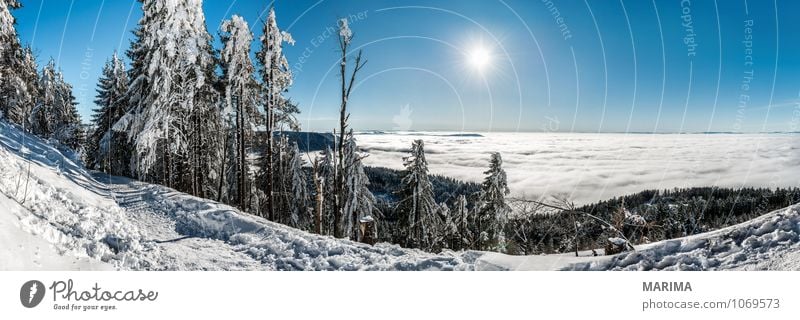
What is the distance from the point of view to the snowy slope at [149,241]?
489 centimetres

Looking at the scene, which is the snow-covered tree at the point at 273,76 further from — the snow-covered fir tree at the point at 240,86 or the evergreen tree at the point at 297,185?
the evergreen tree at the point at 297,185

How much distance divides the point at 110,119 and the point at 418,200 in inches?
644

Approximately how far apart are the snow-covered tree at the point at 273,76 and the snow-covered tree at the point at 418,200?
8.67 m

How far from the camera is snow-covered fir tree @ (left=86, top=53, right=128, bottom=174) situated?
1848 centimetres

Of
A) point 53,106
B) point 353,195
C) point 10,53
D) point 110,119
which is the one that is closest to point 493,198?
point 353,195

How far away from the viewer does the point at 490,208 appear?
22.5m

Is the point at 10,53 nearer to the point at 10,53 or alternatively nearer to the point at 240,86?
the point at 10,53

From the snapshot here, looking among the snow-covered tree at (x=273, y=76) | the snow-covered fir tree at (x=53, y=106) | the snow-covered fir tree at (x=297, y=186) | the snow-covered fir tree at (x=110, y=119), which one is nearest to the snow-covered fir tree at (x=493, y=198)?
the snow-covered tree at (x=273, y=76)

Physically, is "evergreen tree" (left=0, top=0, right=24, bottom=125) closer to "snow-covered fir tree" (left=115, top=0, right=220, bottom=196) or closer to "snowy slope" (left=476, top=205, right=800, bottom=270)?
"snow-covered fir tree" (left=115, top=0, right=220, bottom=196)

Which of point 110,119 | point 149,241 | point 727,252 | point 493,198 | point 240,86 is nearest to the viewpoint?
point 727,252

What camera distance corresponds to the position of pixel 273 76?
46.7ft

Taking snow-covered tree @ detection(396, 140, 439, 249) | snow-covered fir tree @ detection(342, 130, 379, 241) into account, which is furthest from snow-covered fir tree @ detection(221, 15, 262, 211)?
snow-covered tree @ detection(396, 140, 439, 249)
